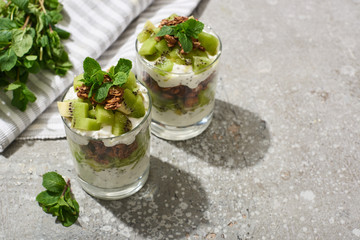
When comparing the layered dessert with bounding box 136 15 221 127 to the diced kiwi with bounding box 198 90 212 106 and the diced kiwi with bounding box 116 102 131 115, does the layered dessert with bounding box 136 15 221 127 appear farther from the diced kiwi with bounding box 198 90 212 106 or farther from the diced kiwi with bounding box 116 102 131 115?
the diced kiwi with bounding box 116 102 131 115

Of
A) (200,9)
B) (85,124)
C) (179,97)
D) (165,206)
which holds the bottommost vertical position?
(165,206)

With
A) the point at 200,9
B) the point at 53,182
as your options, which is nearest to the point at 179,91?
the point at 53,182

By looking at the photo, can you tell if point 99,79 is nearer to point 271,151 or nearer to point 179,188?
point 179,188

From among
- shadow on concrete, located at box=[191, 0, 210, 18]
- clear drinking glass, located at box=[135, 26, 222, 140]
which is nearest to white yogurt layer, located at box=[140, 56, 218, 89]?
clear drinking glass, located at box=[135, 26, 222, 140]

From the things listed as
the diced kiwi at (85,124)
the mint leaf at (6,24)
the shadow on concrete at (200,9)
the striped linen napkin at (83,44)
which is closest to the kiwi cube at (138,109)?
the diced kiwi at (85,124)

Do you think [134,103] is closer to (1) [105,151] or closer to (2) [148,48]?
(1) [105,151]
